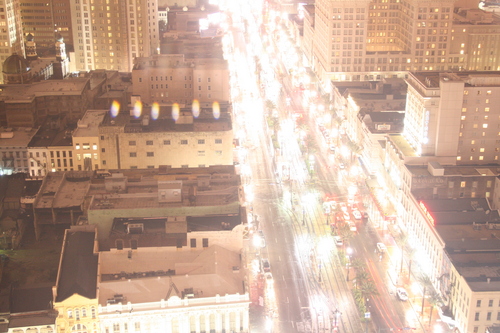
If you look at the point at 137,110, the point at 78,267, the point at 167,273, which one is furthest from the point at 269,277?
the point at 137,110

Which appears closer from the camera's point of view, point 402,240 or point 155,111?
point 402,240

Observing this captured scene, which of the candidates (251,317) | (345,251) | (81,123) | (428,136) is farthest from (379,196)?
(81,123)

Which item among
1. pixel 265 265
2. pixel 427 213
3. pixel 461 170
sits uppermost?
pixel 461 170

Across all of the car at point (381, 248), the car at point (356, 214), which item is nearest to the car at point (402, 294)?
the car at point (381, 248)

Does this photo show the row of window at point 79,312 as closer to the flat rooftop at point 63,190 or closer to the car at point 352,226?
the flat rooftop at point 63,190

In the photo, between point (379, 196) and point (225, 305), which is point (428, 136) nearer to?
point (379, 196)

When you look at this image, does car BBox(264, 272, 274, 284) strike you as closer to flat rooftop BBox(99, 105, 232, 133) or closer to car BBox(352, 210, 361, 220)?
car BBox(352, 210, 361, 220)

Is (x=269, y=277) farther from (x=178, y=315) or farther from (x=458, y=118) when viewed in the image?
(x=458, y=118)
